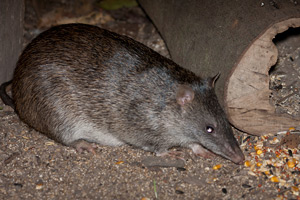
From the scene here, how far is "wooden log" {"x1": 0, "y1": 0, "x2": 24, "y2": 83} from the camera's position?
22.7 feet

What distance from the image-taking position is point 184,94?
560cm

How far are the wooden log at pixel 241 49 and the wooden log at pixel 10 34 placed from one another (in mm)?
2790

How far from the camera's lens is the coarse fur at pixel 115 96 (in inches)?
228

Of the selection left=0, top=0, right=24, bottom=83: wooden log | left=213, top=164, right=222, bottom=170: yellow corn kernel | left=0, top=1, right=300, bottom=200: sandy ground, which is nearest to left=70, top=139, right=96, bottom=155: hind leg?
left=0, top=1, right=300, bottom=200: sandy ground

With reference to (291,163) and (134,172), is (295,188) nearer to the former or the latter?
(291,163)

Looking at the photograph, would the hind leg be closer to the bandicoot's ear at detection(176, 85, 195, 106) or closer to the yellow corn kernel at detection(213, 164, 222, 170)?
the bandicoot's ear at detection(176, 85, 195, 106)

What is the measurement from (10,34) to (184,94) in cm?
341

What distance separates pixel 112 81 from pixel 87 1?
470cm

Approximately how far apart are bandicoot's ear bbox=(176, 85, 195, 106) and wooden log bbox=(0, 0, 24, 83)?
125 inches

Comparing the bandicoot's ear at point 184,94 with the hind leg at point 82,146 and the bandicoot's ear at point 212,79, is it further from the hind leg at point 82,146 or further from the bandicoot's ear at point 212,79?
the hind leg at point 82,146

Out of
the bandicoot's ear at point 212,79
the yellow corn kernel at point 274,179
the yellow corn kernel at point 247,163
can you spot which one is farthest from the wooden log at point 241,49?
the yellow corn kernel at point 274,179

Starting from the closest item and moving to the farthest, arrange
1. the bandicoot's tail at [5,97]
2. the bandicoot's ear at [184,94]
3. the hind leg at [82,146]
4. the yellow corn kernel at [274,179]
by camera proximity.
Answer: the bandicoot's ear at [184,94] < the yellow corn kernel at [274,179] < the hind leg at [82,146] < the bandicoot's tail at [5,97]

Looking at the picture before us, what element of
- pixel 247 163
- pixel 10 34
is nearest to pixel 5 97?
pixel 10 34

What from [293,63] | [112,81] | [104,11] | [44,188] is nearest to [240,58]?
[112,81]
